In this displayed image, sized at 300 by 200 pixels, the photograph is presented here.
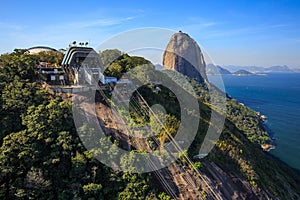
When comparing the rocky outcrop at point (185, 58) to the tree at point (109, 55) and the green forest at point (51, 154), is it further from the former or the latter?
the green forest at point (51, 154)

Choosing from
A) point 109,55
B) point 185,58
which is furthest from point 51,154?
point 185,58

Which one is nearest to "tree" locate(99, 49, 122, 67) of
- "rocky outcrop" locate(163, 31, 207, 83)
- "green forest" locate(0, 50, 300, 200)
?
"green forest" locate(0, 50, 300, 200)

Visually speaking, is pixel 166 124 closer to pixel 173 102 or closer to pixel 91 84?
pixel 173 102

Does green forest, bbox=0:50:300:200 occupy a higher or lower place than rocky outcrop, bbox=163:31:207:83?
lower

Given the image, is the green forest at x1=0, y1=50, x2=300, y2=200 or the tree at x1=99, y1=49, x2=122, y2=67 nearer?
the green forest at x1=0, y1=50, x2=300, y2=200

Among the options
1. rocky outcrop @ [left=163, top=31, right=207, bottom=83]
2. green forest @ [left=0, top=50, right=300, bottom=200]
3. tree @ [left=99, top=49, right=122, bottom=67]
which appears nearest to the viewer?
green forest @ [left=0, top=50, right=300, bottom=200]

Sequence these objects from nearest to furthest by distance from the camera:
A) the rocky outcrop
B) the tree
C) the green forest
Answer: the green forest → the tree → the rocky outcrop

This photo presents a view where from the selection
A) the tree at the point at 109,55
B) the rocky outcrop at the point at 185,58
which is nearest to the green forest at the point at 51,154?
the tree at the point at 109,55

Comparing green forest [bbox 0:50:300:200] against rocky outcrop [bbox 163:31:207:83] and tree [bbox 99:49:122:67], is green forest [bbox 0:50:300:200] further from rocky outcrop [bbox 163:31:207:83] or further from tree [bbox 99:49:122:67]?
rocky outcrop [bbox 163:31:207:83]

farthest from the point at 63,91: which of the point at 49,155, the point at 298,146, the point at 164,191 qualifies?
Result: the point at 298,146
